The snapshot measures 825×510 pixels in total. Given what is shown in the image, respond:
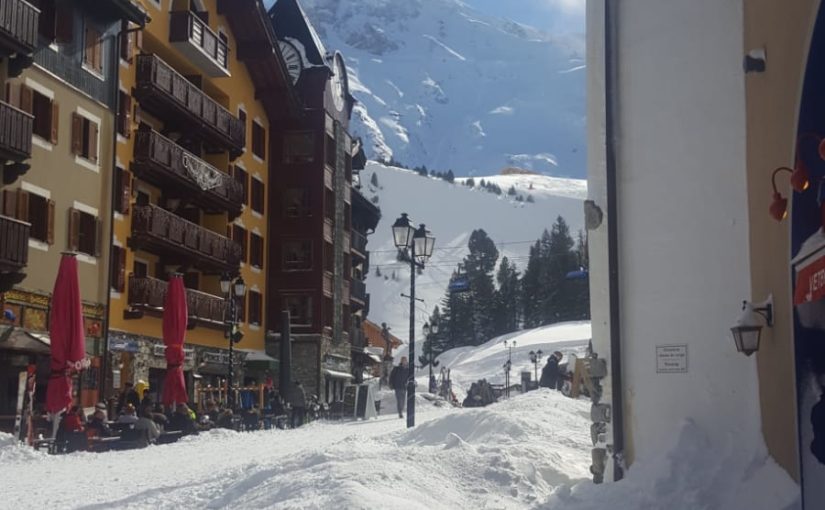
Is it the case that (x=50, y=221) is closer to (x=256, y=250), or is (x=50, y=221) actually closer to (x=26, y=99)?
(x=26, y=99)

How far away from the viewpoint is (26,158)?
23.9 metres

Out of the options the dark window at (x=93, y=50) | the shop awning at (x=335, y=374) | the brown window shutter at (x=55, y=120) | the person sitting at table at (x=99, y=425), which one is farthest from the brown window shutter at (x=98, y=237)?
the shop awning at (x=335, y=374)

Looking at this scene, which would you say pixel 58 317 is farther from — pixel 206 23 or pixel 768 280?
pixel 206 23

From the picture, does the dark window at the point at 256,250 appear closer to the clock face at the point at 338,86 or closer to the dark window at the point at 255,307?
the dark window at the point at 255,307

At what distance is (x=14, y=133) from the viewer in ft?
76.6

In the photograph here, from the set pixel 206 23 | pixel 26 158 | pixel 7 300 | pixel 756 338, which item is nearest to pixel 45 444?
pixel 7 300

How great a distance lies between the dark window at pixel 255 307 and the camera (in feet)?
140

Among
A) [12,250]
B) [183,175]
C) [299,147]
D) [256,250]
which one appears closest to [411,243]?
[12,250]

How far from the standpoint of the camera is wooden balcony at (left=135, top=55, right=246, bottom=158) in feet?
103

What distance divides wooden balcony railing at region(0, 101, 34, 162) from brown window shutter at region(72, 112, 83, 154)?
288 centimetres

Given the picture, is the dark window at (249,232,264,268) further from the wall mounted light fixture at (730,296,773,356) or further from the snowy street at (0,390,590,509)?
the wall mounted light fixture at (730,296,773,356)

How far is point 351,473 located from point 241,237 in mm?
31569

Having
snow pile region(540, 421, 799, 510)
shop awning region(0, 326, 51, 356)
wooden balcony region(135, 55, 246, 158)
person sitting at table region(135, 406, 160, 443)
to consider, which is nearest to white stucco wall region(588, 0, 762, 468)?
snow pile region(540, 421, 799, 510)

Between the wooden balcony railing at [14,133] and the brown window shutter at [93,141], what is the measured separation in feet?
12.5
